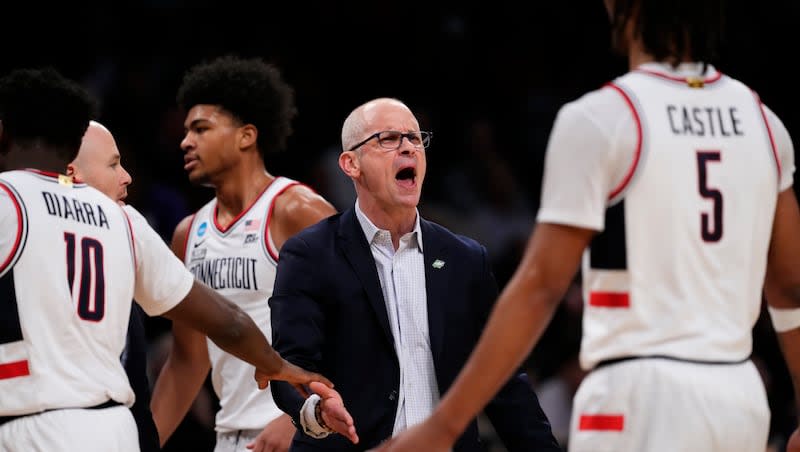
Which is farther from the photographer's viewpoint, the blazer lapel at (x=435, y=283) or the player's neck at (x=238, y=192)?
the player's neck at (x=238, y=192)

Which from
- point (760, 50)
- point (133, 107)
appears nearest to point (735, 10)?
point (760, 50)

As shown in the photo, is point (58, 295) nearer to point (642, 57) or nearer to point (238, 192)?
point (642, 57)

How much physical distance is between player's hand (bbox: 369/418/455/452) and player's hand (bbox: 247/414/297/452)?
8.02 ft

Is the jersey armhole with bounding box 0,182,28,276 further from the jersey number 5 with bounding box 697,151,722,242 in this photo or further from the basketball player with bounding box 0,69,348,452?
the jersey number 5 with bounding box 697,151,722,242

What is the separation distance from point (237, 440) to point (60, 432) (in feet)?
6.65

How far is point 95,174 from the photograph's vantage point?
496 centimetres

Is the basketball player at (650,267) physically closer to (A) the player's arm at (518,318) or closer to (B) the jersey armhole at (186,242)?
(A) the player's arm at (518,318)

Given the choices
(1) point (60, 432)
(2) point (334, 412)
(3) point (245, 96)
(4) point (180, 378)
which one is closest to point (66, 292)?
(1) point (60, 432)

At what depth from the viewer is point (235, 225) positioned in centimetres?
638

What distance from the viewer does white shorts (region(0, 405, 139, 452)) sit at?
4117 mm

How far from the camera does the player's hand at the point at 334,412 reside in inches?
172

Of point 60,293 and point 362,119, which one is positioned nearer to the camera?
point 60,293

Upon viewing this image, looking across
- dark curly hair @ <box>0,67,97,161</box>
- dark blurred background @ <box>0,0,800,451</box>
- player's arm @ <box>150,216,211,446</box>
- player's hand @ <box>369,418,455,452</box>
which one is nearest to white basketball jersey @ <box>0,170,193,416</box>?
dark curly hair @ <box>0,67,97,161</box>

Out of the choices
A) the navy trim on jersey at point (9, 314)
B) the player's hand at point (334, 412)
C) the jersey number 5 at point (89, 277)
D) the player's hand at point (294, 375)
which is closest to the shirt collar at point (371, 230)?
the player's hand at point (294, 375)
